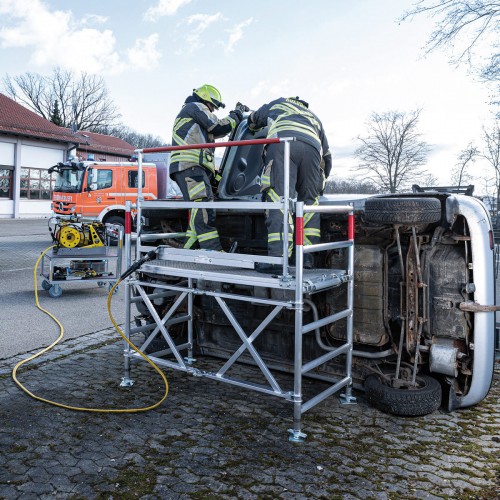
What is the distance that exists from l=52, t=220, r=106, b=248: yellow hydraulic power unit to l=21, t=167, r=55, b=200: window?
74.5ft

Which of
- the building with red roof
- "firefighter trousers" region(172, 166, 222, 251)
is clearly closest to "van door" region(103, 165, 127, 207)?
"firefighter trousers" region(172, 166, 222, 251)

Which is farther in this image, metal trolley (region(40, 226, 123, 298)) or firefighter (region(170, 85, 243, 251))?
metal trolley (region(40, 226, 123, 298))

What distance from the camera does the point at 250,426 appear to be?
3459 mm

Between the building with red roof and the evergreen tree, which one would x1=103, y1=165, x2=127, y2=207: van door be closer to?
the building with red roof

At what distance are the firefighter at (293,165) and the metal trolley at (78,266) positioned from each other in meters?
4.60

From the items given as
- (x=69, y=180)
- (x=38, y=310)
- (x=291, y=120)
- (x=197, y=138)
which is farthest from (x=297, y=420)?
(x=69, y=180)

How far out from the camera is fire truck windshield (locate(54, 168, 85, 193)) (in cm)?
1689

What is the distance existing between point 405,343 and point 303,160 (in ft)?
5.08

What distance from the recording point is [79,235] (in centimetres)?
870

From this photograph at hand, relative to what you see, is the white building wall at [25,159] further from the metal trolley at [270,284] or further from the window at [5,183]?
the metal trolley at [270,284]

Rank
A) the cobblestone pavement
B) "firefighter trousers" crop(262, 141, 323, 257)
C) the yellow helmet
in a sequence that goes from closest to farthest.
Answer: the cobblestone pavement < "firefighter trousers" crop(262, 141, 323, 257) < the yellow helmet

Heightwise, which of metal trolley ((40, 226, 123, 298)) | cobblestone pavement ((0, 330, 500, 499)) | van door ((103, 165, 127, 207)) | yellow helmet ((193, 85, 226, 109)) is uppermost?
van door ((103, 165, 127, 207))

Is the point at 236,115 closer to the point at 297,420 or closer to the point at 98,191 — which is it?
the point at 297,420

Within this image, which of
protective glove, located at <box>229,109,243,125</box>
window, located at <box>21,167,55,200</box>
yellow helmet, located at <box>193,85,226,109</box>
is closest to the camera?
yellow helmet, located at <box>193,85,226,109</box>
